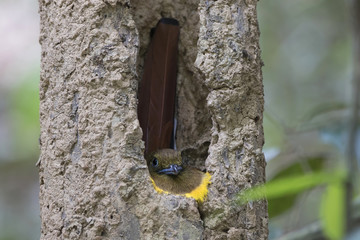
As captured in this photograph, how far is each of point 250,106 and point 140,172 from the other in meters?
0.70

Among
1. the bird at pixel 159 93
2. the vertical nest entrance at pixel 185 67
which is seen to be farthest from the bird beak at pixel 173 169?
the vertical nest entrance at pixel 185 67

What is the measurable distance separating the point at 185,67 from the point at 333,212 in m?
2.80

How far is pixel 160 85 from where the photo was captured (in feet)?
12.2

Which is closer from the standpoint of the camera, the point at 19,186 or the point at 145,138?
the point at 145,138

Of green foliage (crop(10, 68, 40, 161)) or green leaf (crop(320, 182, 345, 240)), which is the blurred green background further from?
green leaf (crop(320, 182, 345, 240))

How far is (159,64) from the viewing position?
3725mm

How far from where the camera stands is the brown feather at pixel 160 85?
3.72 meters

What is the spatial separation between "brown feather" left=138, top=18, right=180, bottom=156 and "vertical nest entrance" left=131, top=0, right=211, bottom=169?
7 centimetres

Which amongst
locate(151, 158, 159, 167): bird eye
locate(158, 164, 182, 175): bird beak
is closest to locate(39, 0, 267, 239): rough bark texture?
locate(158, 164, 182, 175): bird beak

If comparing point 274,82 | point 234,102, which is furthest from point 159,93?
point 274,82

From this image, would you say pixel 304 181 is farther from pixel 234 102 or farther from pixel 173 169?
pixel 173 169

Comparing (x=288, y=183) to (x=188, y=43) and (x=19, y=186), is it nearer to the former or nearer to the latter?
(x=188, y=43)

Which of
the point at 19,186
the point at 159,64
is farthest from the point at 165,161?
the point at 19,186

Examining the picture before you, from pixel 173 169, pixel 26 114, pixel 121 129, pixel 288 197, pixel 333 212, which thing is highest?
pixel 26 114
